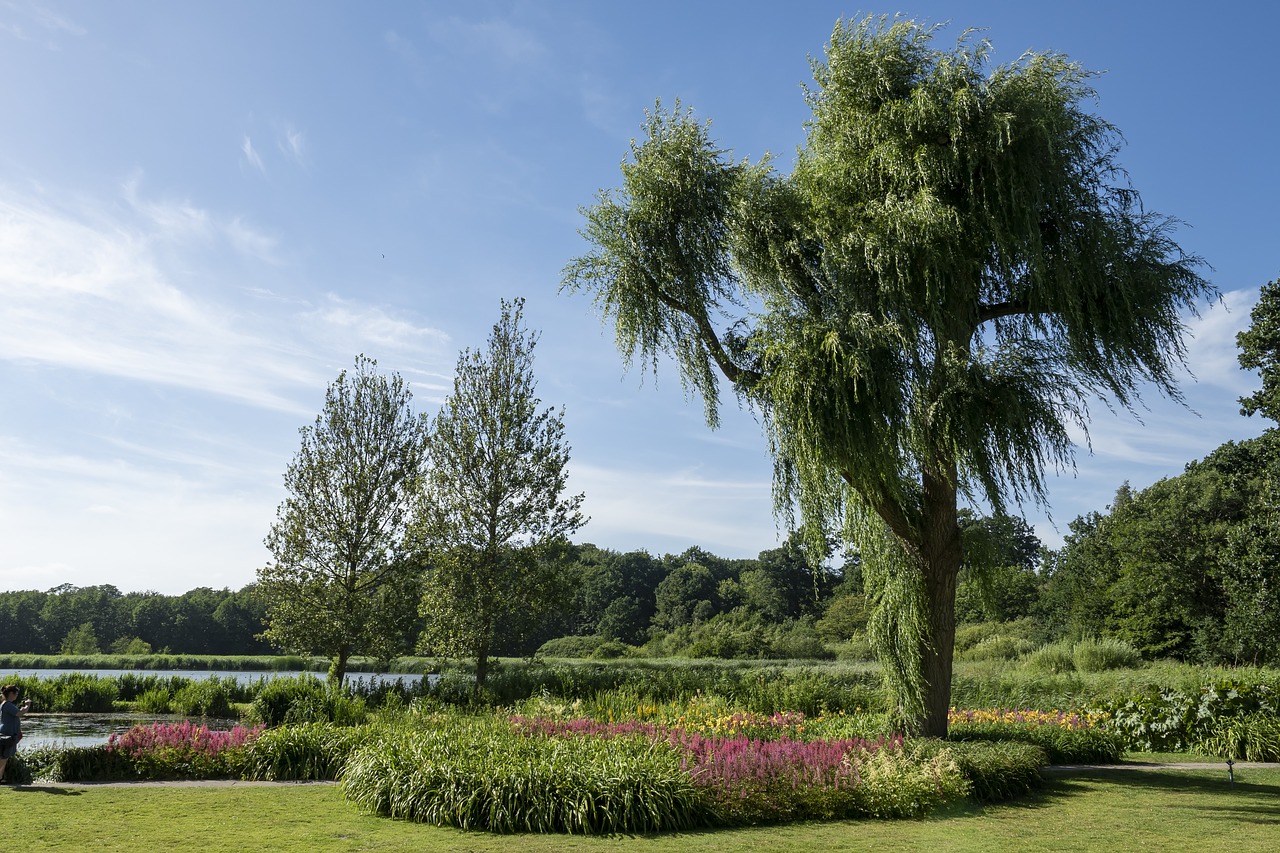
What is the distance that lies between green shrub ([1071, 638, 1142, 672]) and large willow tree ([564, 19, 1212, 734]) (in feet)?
41.5

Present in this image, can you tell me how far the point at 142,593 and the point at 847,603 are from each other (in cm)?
4776

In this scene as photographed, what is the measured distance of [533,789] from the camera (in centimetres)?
778

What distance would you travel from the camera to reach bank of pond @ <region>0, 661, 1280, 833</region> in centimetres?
795

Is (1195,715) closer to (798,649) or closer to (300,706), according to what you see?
(300,706)

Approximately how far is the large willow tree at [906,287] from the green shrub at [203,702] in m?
13.8

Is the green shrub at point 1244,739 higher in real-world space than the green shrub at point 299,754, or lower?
lower

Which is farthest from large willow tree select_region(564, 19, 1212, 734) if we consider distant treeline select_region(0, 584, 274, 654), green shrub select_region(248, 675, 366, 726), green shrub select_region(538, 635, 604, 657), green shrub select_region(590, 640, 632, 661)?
distant treeline select_region(0, 584, 274, 654)

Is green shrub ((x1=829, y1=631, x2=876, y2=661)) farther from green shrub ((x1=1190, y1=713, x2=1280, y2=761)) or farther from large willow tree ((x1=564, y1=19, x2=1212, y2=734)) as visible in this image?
large willow tree ((x1=564, y1=19, x2=1212, y2=734))

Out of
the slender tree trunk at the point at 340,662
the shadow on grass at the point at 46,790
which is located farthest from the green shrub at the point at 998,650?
the shadow on grass at the point at 46,790

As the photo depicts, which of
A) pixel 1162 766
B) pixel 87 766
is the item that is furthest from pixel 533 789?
pixel 1162 766

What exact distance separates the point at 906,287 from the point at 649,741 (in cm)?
685

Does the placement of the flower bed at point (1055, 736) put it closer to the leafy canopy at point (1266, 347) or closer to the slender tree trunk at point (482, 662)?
the slender tree trunk at point (482, 662)

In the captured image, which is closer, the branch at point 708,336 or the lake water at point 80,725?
the branch at point 708,336

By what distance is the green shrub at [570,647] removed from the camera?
4116 centimetres
